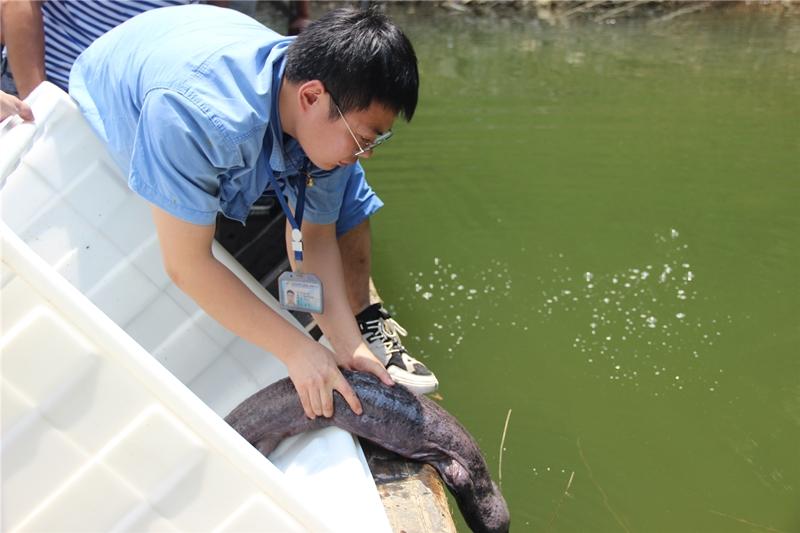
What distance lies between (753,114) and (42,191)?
553cm

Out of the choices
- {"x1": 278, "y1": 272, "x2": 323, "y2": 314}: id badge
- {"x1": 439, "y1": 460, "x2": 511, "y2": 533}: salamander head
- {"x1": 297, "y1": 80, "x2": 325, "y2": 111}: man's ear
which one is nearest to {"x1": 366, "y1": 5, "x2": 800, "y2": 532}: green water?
{"x1": 439, "y1": 460, "x2": 511, "y2": 533}: salamander head

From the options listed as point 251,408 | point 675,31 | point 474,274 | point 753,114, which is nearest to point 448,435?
point 251,408

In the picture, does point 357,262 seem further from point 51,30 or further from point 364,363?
point 51,30

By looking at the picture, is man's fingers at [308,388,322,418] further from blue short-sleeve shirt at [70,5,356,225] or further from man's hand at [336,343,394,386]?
blue short-sleeve shirt at [70,5,356,225]

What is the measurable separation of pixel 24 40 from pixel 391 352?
1636mm

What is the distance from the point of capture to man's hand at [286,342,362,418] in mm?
2252

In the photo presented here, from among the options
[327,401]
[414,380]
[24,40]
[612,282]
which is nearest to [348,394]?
[327,401]

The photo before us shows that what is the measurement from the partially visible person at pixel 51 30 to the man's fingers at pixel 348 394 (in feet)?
5.10

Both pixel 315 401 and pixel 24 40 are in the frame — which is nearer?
pixel 315 401

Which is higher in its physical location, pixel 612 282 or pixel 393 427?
pixel 393 427

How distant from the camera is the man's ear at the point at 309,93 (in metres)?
2.11

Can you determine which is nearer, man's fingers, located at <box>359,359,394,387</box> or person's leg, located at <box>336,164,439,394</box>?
man's fingers, located at <box>359,359,394,387</box>

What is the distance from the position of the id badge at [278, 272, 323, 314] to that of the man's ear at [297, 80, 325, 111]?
1.91 feet

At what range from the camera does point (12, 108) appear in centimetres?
264
